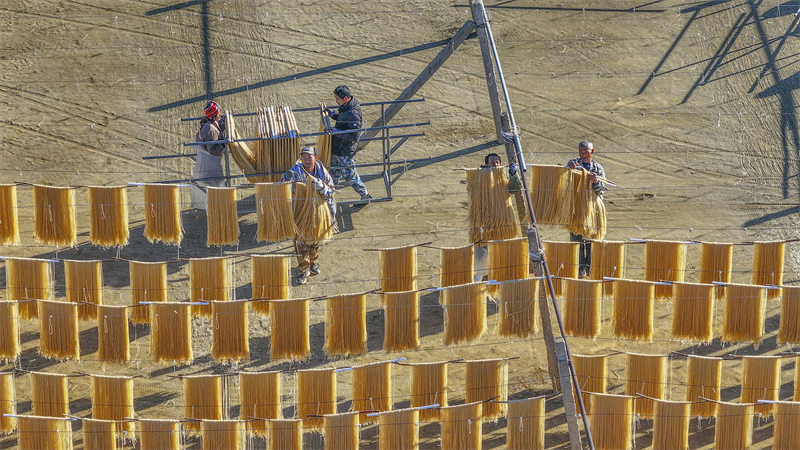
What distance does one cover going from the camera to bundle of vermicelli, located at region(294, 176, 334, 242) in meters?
17.5

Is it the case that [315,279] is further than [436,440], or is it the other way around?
[315,279]

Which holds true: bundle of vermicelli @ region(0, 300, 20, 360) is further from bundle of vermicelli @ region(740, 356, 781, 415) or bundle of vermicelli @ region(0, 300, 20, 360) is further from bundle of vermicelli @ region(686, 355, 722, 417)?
bundle of vermicelli @ region(740, 356, 781, 415)

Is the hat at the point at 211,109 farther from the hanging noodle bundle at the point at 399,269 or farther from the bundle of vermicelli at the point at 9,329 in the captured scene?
the bundle of vermicelli at the point at 9,329

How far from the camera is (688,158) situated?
71.4ft

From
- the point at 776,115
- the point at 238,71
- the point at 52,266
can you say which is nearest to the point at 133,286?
the point at 52,266

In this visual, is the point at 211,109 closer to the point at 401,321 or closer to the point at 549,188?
the point at 401,321

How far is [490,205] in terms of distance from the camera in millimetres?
17469

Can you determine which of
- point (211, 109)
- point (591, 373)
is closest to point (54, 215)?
point (211, 109)

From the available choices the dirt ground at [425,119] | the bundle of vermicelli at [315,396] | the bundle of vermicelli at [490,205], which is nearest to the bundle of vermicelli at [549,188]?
the bundle of vermicelli at [490,205]

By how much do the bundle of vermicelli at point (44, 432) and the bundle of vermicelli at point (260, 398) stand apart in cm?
236

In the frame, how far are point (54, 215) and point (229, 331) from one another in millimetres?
3401

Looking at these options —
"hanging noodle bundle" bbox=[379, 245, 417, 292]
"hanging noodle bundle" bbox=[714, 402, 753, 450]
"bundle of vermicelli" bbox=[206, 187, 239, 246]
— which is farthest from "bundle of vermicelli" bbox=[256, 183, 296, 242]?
"hanging noodle bundle" bbox=[714, 402, 753, 450]

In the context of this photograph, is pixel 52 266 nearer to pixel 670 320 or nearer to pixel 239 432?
pixel 239 432

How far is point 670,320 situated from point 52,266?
31.7ft
